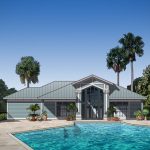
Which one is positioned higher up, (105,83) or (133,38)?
(133,38)

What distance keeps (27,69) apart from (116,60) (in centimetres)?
2094

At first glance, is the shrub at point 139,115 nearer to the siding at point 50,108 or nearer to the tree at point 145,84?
the tree at point 145,84

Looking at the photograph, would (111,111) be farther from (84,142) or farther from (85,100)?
(84,142)

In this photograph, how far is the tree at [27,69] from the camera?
2945 inches

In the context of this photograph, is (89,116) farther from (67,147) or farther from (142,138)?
(67,147)

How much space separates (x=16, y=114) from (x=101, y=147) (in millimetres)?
29218

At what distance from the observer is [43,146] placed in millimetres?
24844

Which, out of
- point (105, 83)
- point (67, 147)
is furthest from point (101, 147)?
point (105, 83)

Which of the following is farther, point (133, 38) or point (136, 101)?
point (133, 38)

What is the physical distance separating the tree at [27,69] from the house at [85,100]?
889 inches

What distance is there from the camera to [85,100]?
169 feet

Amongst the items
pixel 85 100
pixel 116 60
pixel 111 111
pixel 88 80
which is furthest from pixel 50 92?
pixel 116 60

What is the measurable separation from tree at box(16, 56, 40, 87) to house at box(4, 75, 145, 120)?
74.1 ft

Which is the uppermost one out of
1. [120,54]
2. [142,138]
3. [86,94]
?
[120,54]
